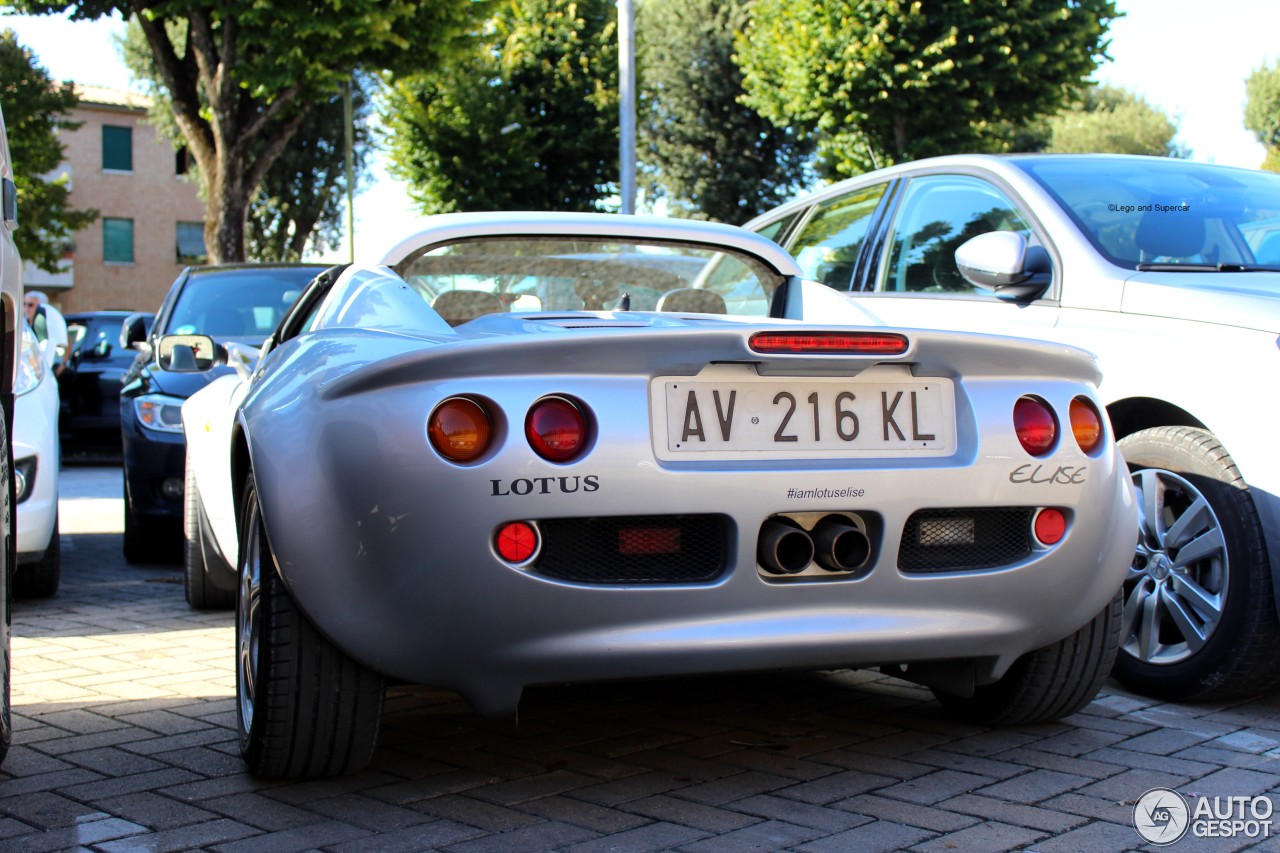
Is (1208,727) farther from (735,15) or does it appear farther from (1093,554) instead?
(735,15)

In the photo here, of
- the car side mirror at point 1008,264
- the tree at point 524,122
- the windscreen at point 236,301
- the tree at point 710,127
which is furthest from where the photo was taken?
the tree at point 710,127

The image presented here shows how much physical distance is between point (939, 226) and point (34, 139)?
108 ft

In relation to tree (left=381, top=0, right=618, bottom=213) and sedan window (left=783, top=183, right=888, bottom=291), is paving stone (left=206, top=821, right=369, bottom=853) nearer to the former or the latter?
sedan window (left=783, top=183, right=888, bottom=291)

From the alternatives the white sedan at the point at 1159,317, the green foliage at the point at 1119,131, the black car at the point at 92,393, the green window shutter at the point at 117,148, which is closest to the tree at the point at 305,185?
the green window shutter at the point at 117,148

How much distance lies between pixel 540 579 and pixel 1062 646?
1439 mm

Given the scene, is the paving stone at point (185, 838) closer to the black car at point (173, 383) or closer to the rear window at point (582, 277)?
the rear window at point (582, 277)

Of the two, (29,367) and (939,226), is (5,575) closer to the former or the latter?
(29,367)

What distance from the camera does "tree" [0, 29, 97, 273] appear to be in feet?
110

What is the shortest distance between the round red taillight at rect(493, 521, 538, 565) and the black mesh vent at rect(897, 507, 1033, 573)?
795mm

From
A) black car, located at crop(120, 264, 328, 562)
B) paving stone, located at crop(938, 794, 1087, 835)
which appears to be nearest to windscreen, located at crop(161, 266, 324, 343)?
black car, located at crop(120, 264, 328, 562)

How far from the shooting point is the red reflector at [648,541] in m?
2.85

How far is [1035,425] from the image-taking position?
10.3 ft

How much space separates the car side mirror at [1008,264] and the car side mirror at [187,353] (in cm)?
287

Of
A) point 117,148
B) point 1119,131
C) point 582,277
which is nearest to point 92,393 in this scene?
point 582,277
